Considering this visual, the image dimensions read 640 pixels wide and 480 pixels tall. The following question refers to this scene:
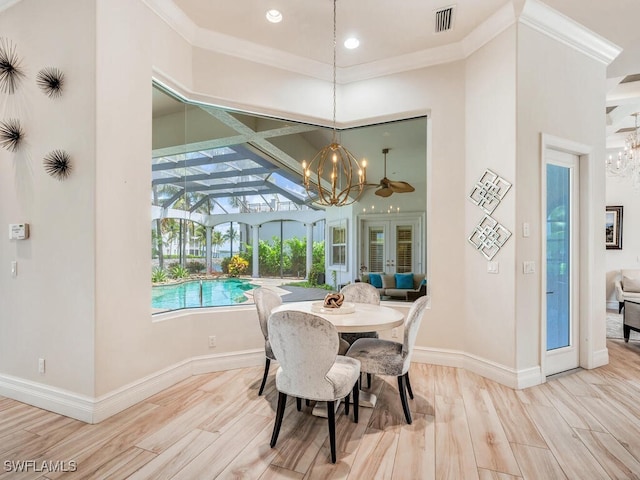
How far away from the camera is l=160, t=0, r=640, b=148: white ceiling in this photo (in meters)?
3.09

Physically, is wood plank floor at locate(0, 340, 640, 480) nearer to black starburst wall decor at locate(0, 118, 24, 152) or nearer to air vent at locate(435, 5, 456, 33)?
black starburst wall decor at locate(0, 118, 24, 152)

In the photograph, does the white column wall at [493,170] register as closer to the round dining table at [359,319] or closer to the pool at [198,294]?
the round dining table at [359,319]

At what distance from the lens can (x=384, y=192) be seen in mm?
4113

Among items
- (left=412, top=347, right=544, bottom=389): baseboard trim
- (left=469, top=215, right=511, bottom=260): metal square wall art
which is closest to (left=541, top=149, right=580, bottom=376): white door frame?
(left=412, top=347, right=544, bottom=389): baseboard trim

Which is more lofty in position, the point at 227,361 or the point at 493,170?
the point at 493,170

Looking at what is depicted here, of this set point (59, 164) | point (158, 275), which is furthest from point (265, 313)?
point (59, 164)

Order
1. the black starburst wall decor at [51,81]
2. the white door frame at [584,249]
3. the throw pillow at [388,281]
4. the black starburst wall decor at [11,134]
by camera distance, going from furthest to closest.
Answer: the throw pillow at [388,281] < the white door frame at [584,249] < the black starburst wall decor at [11,134] < the black starburst wall decor at [51,81]

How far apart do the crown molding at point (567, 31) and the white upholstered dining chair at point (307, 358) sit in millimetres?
3345

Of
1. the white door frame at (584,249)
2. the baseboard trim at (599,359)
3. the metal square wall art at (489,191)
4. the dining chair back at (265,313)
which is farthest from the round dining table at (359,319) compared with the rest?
the baseboard trim at (599,359)

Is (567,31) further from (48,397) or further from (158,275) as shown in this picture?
(48,397)

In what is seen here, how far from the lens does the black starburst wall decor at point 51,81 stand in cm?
264

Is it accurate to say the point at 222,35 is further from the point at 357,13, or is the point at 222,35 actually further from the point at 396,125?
the point at 396,125

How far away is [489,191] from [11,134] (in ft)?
14.2

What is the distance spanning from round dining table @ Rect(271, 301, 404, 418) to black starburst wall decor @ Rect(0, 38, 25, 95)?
2916 millimetres
